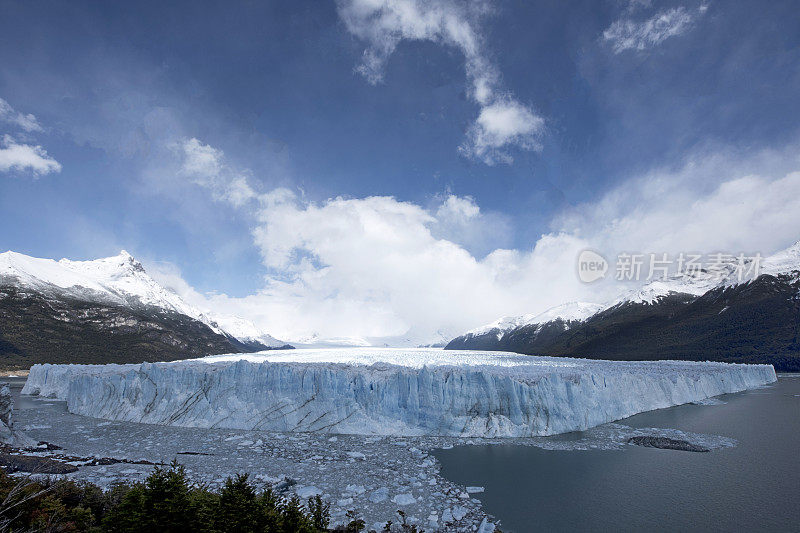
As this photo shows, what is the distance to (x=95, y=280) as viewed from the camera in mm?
116875

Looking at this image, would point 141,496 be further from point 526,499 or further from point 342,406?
point 342,406

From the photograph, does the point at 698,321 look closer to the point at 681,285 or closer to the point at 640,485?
the point at 681,285

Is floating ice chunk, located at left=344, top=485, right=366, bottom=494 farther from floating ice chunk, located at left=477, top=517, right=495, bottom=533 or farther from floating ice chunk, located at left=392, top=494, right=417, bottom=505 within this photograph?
floating ice chunk, located at left=477, top=517, right=495, bottom=533

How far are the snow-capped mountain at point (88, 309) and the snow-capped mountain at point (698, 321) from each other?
90.3 metres

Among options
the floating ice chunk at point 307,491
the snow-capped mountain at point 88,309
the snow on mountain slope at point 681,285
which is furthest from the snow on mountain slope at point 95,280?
the snow on mountain slope at point 681,285

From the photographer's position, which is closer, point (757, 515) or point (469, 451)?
point (757, 515)

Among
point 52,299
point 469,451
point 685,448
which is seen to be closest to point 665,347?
point 685,448

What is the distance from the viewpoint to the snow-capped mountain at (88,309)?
64.2 metres

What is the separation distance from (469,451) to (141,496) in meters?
12.6

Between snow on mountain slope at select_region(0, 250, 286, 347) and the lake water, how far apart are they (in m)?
102

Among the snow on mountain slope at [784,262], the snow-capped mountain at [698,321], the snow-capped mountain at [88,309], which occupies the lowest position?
the snow-capped mountain at [88,309]

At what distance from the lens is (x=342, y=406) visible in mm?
18953

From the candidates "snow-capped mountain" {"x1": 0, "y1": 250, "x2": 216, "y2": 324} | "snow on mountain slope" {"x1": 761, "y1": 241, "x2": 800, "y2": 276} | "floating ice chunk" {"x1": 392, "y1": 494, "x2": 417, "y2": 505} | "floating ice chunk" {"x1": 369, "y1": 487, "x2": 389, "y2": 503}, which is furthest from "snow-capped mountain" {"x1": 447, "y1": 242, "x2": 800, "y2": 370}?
"snow-capped mountain" {"x1": 0, "y1": 250, "x2": 216, "y2": 324}

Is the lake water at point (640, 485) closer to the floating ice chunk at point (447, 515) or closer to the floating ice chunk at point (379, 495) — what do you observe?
the floating ice chunk at point (447, 515)
